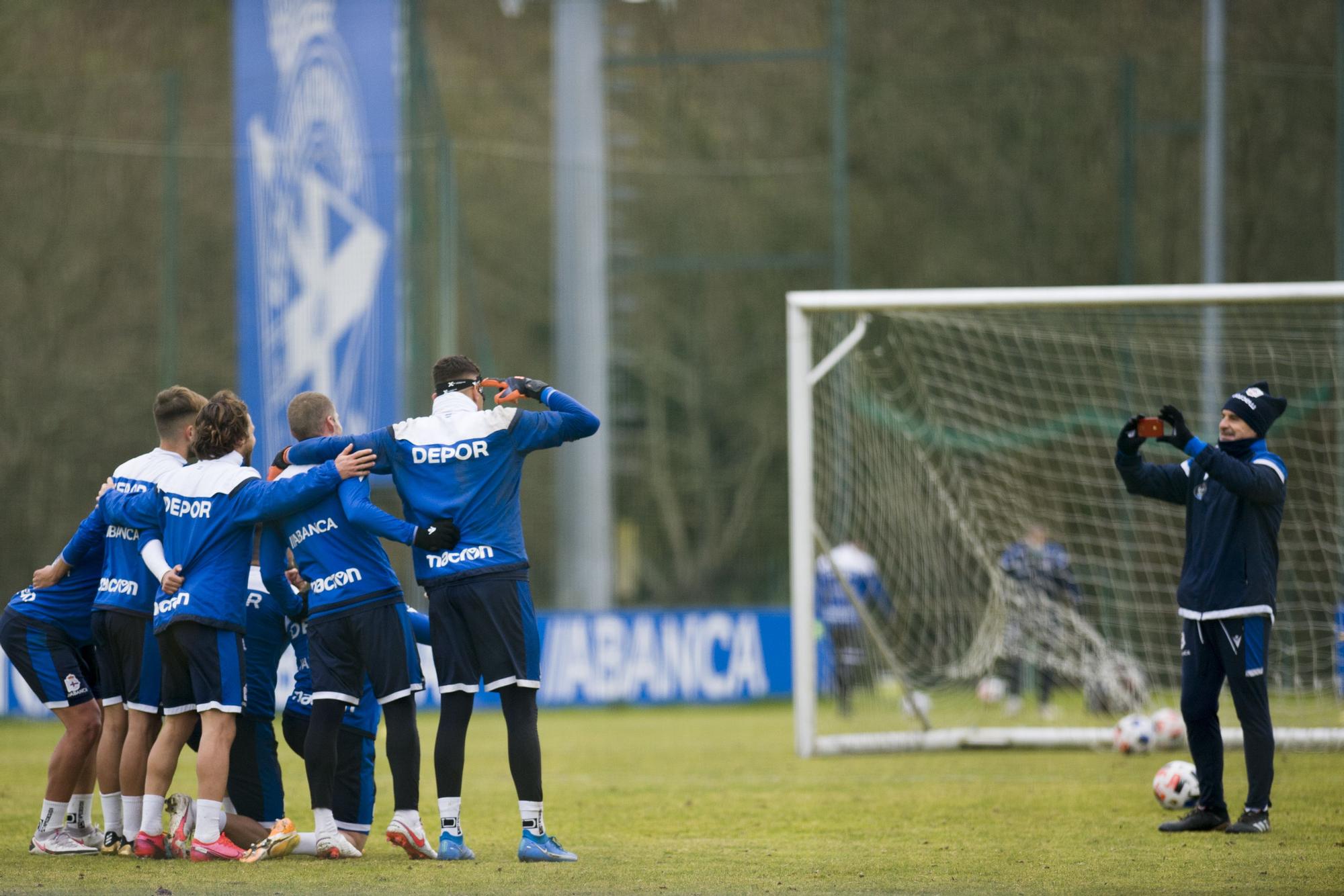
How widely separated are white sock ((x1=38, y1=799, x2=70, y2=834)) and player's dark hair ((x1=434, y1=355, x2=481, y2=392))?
8.46ft

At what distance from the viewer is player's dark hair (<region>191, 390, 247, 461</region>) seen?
7.09 meters

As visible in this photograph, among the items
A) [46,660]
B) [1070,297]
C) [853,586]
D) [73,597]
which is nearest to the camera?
[46,660]

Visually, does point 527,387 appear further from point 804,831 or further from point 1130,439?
point 1130,439

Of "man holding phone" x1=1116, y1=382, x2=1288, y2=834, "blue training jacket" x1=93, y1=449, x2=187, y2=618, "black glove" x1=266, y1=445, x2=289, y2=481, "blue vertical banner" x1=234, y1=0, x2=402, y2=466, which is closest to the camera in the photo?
"blue training jacket" x1=93, y1=449, x2=187, y2=618

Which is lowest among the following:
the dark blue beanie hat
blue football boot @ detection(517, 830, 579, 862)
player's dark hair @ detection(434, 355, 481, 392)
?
blue football boot @ detection(517, 830, 579, 862)

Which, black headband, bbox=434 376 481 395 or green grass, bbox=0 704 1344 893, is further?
black headband, bbox=434 376 481 395

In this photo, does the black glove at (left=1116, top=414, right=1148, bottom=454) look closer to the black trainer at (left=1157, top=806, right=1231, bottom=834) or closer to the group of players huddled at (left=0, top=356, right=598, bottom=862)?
the black trainer at (left=1157, top=806, right=1231, bottom=834)

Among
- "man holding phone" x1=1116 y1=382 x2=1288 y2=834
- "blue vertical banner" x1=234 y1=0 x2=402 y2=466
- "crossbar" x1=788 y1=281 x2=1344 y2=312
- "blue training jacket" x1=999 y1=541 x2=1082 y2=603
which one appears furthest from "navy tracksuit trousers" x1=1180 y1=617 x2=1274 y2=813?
"blue vertical banner" x1=234 y1=0 x2=402 y2=466

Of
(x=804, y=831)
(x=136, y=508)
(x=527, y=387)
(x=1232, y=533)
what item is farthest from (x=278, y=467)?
(x=1232, y=533)

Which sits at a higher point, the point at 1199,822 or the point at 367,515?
the point at 367,515

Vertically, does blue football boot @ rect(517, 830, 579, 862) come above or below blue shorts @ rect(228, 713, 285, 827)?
below

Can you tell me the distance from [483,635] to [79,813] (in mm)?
2220

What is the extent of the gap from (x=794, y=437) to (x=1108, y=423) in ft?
20.4

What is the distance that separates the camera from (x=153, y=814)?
6.87 m
